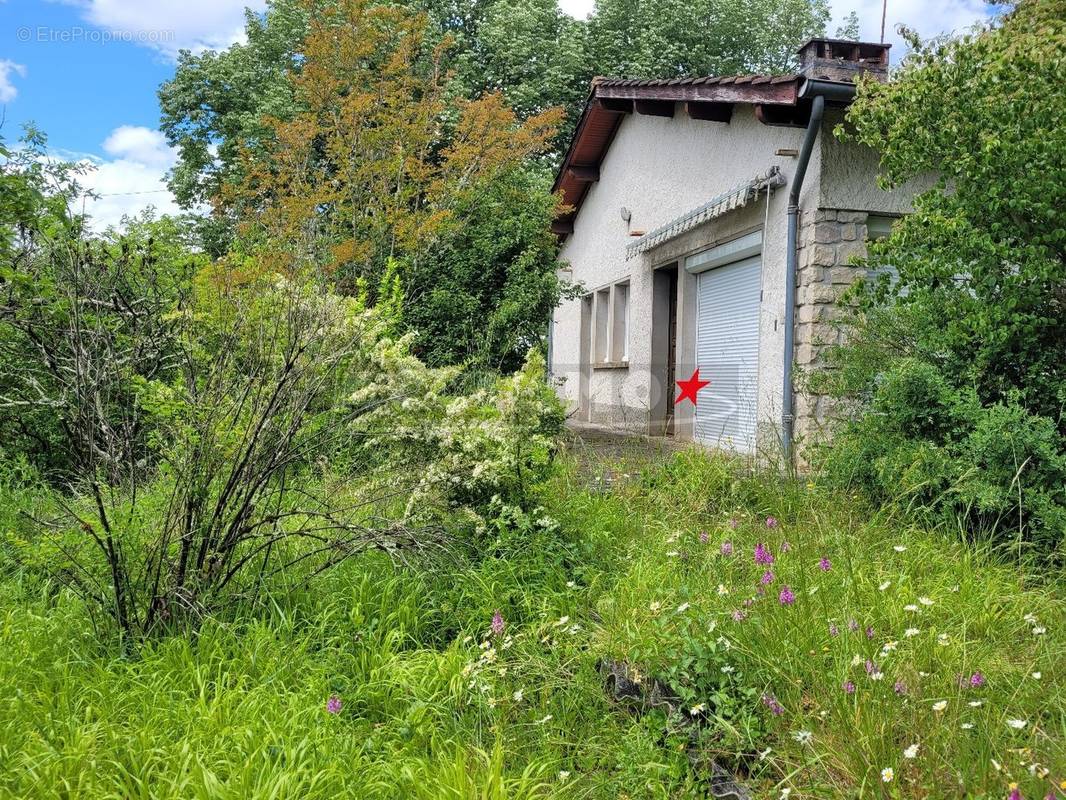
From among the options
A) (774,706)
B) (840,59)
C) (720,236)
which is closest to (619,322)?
(720,236)

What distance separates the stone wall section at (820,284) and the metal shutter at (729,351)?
106 centimetres

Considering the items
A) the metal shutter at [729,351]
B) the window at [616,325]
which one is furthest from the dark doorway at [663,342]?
the metal shutter at [729,351]

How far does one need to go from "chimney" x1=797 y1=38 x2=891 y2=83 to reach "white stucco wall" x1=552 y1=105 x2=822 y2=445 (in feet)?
2.21

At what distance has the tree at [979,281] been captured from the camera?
4.98 m

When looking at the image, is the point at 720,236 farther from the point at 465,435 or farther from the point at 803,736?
the point at 803,736

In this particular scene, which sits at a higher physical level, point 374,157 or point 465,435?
point 374,157

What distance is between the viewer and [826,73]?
281 inches

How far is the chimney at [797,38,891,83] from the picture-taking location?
712 cm

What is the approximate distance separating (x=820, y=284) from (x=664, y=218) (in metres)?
3.90

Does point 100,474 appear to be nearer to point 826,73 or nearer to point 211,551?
point 211,551

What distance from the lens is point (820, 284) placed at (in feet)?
24.4

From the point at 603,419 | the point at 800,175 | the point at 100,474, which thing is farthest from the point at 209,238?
the point at 100,474

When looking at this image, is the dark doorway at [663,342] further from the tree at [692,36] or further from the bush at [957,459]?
the tree at [692,36]

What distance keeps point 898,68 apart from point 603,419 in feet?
26.8
